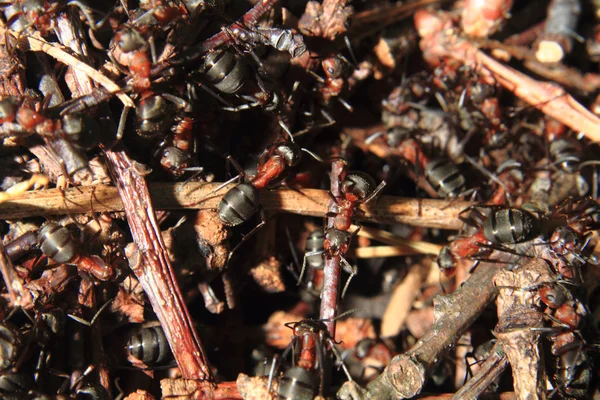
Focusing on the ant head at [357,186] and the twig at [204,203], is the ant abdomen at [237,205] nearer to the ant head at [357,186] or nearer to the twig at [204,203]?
the twig at [204,203]

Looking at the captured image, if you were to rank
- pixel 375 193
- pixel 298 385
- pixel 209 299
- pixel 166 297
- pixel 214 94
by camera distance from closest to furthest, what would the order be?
pixel 298 385 → pixel 166 297 → pixel 214 94 → pixel 209 299 → pixel 375 193

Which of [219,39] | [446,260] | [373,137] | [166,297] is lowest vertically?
[446,260]

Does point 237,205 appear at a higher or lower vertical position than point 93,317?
higher

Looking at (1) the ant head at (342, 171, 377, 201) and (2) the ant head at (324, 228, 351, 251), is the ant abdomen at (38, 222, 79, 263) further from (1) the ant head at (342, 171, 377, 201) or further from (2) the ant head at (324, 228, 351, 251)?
(1) the ant head at (342, 171, 377, 201)

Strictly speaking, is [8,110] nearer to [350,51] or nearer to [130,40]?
[130,40]

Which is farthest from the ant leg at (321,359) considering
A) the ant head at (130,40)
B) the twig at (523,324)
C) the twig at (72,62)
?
the ant head at (130,40)

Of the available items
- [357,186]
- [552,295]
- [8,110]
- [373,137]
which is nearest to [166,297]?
[8,110]

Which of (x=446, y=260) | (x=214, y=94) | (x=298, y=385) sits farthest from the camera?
(x=446, y=260)

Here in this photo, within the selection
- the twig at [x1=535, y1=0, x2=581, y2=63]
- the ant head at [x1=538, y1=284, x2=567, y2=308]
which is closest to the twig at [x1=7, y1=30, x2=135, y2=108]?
the ant head at [x1=538, y1=284, x2=567, y2=308]
